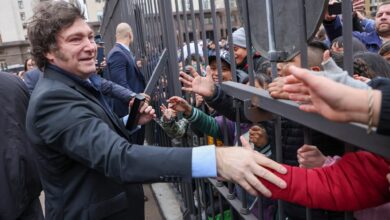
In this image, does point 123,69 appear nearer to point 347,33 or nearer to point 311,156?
point 311,156

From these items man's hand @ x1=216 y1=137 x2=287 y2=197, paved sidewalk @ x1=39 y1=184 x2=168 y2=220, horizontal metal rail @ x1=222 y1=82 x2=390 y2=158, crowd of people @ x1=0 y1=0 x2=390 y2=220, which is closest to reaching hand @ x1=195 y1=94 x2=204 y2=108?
crowd of people @ x1=0 y1=0 x2=390 y2=220

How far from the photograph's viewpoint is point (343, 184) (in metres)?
1.14

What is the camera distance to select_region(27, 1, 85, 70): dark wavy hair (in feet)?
6.04

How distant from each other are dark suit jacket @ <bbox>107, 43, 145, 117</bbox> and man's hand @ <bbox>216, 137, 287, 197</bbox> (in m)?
3.39

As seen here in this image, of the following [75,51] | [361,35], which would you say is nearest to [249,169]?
[75,51]

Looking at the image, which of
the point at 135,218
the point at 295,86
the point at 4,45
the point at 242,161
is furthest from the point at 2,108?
the point at 4,45

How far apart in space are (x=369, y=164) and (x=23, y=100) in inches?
88.9

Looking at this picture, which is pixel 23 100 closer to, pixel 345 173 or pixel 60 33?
pixel 60 33

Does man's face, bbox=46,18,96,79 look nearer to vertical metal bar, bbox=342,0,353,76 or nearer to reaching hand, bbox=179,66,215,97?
reaching hand, bbox=179,66,215,97

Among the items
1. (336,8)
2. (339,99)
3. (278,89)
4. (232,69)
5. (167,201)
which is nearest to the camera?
(339,99)

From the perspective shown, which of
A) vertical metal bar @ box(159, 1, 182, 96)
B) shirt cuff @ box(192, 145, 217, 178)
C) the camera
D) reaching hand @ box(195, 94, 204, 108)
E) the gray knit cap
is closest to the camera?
the camera

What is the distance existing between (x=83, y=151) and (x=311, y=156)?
94 cm

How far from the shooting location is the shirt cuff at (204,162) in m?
1.46

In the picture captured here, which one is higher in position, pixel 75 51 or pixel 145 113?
pixel 75 51
